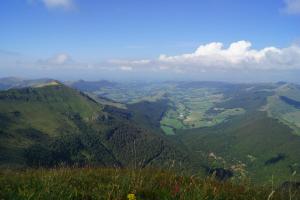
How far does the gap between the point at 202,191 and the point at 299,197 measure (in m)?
2.71

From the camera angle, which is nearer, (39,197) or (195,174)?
(39,197)

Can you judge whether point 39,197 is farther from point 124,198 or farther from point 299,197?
point 299,197

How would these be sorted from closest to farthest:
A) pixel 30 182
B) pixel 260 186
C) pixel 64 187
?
pixel 64 187, pixel 30 182, pixel 260 186

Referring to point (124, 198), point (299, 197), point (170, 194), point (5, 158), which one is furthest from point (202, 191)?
point (5, 158)

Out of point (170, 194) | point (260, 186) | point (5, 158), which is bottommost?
point (5, 158)

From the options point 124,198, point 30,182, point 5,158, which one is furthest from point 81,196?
point 5,158

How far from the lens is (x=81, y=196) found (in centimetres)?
660

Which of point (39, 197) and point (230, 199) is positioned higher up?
point (39, 197)

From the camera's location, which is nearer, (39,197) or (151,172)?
(39,197)

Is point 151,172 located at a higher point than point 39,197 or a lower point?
→ lower

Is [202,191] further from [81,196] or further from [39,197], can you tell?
[39,197]

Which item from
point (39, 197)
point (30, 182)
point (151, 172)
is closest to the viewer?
point (39, 197)

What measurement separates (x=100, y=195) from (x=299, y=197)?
4.54 metres

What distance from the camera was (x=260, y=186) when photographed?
28.4 feet
